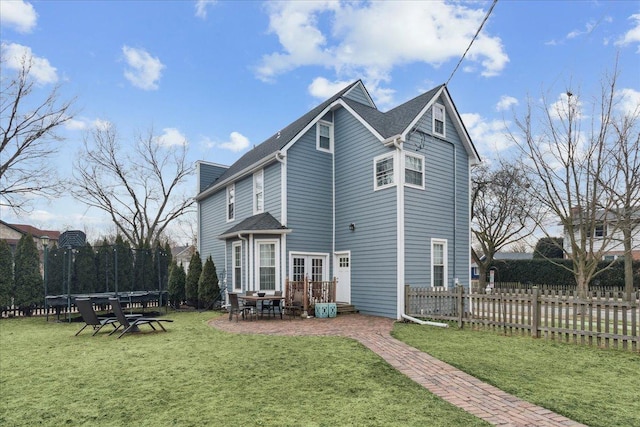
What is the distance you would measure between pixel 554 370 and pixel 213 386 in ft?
17.1

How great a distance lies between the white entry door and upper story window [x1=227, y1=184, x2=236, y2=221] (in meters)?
6.02

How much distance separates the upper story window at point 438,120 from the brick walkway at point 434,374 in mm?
7393

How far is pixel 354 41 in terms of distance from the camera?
1033cm

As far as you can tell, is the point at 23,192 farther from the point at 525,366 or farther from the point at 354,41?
the point at 525,366

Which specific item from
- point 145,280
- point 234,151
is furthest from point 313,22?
point 234,151

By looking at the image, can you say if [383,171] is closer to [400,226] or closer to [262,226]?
[400,226]

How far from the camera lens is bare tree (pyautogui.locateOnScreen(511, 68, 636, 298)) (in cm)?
1248

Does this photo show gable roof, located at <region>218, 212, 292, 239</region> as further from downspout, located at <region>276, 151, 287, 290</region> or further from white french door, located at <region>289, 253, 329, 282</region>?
white french door, located at <region>289, 253, 329, 282</region>

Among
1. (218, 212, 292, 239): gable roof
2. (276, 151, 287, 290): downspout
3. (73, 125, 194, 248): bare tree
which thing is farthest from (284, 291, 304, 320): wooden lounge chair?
(73, 125, 194, 248): bare tree

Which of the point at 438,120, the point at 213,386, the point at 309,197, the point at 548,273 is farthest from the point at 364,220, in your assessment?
the point at 548,273

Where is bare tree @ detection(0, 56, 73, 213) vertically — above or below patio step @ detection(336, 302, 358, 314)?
above

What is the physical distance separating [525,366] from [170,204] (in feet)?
99.2

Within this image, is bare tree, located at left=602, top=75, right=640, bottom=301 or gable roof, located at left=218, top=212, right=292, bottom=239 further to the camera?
gable roof, located at left=218, top=212, right=292, bottom=239

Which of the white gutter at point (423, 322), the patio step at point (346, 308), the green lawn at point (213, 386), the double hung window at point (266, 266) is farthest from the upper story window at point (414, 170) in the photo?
the green lawn at point (213, 386)
